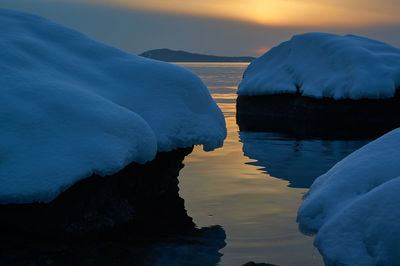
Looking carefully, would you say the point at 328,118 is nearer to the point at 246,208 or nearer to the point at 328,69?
the point at 328,69

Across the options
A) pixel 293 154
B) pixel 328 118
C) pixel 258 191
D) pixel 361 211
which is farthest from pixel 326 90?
pixel 361 211

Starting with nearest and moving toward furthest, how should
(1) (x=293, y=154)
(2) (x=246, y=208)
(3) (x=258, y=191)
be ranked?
(2) (x=246, y=208) → (3) (x=258, y=191) → (1) (x=293, y=154)

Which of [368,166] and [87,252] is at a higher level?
[368,166]

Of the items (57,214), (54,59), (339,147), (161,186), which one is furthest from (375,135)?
(57,214)

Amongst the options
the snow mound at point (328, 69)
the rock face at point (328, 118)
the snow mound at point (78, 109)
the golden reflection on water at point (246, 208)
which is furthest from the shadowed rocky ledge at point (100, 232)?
the snow mound at point (328, 69)

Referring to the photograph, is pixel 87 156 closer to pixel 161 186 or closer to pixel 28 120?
pixel 28 120

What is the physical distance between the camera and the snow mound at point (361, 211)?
3.85m

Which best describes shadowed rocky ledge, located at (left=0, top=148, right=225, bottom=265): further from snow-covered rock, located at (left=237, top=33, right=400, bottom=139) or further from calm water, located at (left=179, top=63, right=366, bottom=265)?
snow-covered rock, located at (left=237, top=33, right=400, bottom=139)

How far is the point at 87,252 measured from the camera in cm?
470

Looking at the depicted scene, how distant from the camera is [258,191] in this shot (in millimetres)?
7398

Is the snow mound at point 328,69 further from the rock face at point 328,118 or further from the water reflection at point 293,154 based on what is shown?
the water reflection at point 293,154

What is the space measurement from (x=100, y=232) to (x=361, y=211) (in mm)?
2765

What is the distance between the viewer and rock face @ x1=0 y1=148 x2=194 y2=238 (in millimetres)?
4805

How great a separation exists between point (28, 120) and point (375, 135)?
11870 millimetres
